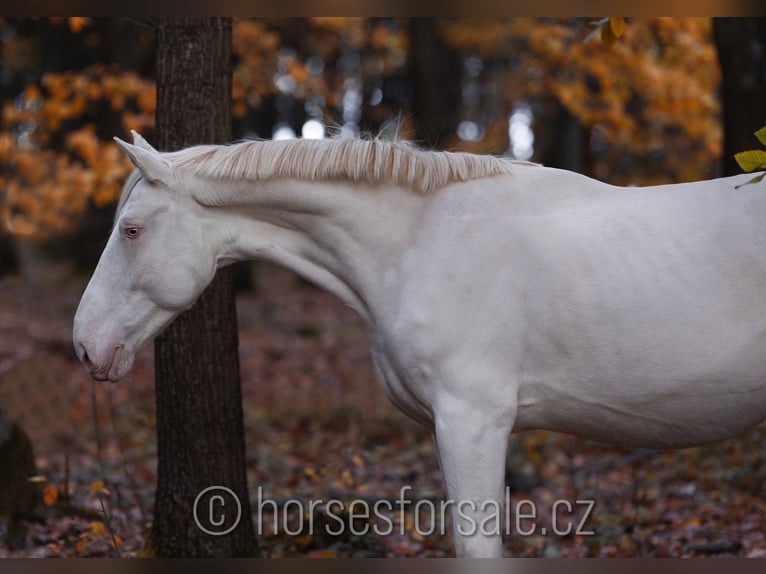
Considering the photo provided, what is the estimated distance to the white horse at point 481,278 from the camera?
3.58 metres

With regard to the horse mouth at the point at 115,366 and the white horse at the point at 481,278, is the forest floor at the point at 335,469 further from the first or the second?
the white horse at the point at 481,278

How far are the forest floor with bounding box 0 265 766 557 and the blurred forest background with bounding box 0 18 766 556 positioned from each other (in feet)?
0.09

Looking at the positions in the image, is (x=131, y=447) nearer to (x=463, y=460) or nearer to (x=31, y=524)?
(x=31, y=524)

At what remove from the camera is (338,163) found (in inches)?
151

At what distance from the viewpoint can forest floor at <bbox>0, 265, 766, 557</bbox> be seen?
17.9ft

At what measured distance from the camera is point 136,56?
13875mm

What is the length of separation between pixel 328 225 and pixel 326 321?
11.7 m

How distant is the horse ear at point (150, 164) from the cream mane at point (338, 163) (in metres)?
0.06

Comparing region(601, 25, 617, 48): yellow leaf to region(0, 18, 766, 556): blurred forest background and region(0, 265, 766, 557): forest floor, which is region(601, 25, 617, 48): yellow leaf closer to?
region(0, 18, 766, 556): blurred forest background

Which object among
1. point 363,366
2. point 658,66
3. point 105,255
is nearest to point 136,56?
point 363,366

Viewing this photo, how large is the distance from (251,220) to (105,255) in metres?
0.68

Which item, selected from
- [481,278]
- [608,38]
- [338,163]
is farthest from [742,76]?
[338,163]

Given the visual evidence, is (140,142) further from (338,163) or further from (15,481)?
(15,481)

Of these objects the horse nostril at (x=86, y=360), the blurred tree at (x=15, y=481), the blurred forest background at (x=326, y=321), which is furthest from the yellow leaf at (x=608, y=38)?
the blurred tree at (x=15, y=481)
